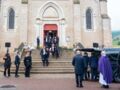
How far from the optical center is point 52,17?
39.7 m

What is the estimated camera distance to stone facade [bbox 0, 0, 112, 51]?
1517 inches

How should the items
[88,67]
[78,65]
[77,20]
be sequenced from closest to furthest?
[78,65]
[88,67]
[77,20]

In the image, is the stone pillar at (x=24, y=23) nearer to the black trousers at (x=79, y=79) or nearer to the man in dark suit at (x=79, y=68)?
the black trousers at (x=79, y=79)

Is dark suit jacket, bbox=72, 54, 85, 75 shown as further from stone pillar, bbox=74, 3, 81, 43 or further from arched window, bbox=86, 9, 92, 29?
arched window, bbox=86, 9, 92, 29

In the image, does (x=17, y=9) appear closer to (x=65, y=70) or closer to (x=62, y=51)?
(x=62, y=51)

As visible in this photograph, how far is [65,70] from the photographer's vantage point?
24406mm

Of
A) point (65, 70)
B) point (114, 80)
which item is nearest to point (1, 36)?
point (65, 70)

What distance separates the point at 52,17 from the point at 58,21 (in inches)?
41.1

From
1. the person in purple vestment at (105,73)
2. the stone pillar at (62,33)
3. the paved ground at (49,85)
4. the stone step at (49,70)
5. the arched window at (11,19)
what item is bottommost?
the paved ground at (49,85)

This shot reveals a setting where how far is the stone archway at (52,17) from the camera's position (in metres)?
39.2

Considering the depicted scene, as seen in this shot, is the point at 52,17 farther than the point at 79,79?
Yes

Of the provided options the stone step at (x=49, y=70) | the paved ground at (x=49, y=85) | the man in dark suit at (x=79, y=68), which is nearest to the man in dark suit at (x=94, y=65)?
the paved ground at (x=49, y=85)

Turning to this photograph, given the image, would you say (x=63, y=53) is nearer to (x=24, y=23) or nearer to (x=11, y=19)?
(x=24, y=23)

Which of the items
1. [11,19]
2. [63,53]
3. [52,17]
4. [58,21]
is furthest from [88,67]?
[11,19]
